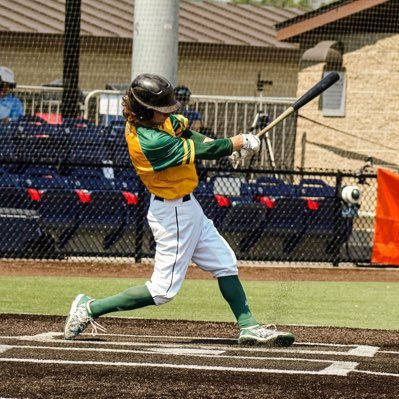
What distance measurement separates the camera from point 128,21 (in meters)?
27.9

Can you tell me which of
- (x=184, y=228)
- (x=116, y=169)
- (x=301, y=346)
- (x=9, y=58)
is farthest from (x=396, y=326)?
(x=9, y=58)

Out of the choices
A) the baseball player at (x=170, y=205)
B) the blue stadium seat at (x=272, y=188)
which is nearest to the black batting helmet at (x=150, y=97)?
the baseball player at (x=170, y=205)

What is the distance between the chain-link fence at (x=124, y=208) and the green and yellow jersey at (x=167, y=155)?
21.7ft

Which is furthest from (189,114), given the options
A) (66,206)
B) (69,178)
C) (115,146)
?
(66,206)

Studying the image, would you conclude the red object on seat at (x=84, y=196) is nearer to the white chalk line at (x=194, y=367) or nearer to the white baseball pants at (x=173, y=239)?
the white baseball pants at (x=173, y=239)

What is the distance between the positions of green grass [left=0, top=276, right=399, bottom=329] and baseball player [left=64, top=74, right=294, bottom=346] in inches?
83.7

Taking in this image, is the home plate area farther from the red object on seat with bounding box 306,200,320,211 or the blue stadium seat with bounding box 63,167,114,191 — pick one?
the red object on seat with bounding box 306,200,320,211

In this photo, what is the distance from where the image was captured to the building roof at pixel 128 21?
88.4ft

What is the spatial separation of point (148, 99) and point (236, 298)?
1.38 meters

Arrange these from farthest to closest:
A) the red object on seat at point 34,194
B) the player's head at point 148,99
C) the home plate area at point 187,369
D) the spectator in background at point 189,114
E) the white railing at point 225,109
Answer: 1. the white railing at point 225,109
2. the spectator in background at point 189,114
3. the red object on seat at point 34,194
4. the player's head at point 148,99
5. the home plate area at point 187,369

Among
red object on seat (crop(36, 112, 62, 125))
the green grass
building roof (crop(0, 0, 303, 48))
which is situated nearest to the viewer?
the green grass

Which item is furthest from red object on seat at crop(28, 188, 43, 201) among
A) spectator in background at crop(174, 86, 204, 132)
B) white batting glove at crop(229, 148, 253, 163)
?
white batting glove at crop(229, 148, 253, 163)

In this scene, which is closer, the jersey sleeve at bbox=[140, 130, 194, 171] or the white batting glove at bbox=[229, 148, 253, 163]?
the jersey sleeve at bbox=[140, 130, 194, 171]

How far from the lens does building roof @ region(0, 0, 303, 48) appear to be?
26938mm
